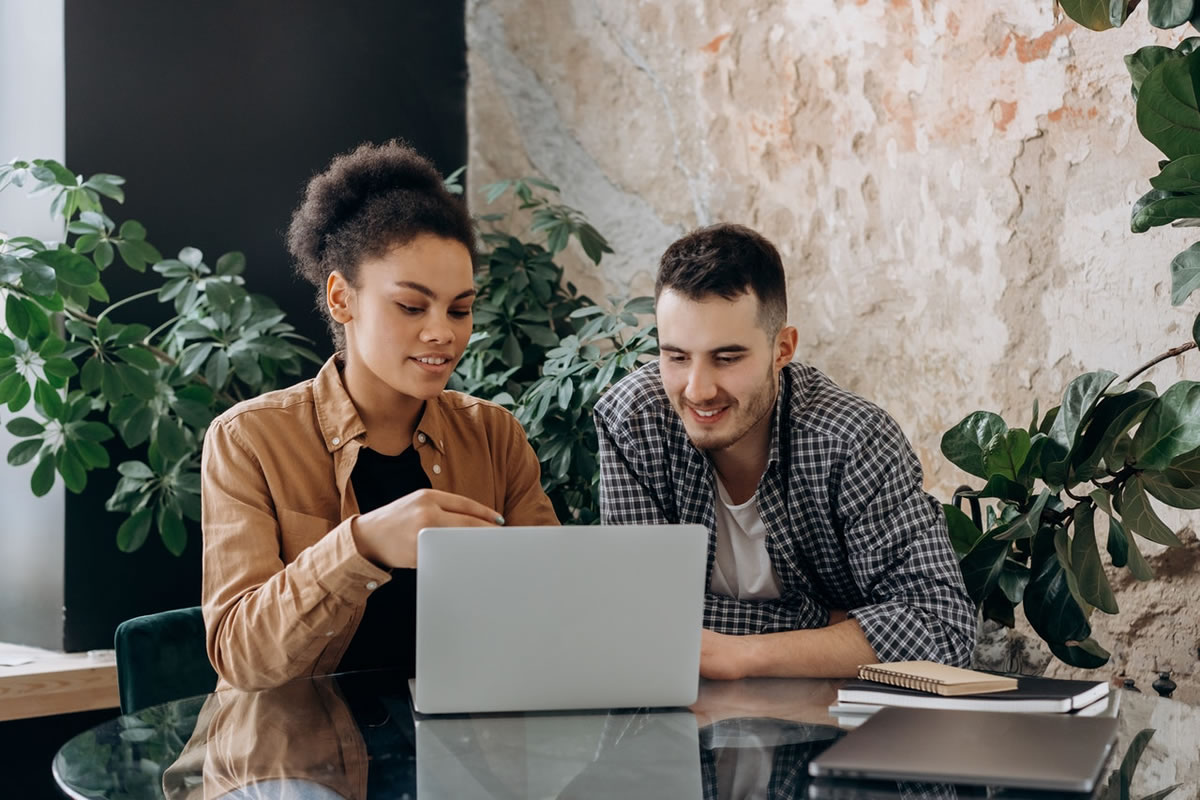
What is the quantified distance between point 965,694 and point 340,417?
0.97 meters

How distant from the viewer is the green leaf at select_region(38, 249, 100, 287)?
2.25m

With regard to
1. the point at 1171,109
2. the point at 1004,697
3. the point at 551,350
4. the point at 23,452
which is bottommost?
the point at 1004,697

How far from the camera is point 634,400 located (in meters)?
1.93

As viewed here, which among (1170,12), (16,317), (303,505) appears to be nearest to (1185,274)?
(1170,12)

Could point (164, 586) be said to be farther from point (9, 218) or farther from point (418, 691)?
point (418, 691)

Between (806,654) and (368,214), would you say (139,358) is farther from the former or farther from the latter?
(806,654)

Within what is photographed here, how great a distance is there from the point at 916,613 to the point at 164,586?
1.76 metres

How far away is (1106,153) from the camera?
2.07m

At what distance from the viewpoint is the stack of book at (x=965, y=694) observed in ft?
4.23

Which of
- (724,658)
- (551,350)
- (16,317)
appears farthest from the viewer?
(551,350)

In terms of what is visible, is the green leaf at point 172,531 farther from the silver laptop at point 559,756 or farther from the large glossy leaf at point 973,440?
the large glossy leaf at point 973,440

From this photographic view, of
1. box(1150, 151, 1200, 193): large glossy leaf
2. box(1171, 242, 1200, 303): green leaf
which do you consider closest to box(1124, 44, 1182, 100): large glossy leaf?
box(1150, 151, 1200, 193): large glossy leaf

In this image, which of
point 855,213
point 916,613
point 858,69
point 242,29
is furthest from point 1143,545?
point 242,29

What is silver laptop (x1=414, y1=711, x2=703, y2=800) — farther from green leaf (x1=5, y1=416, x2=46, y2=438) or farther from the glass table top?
green leaf (x1=5, y1=416, x2=46, y2=438)
